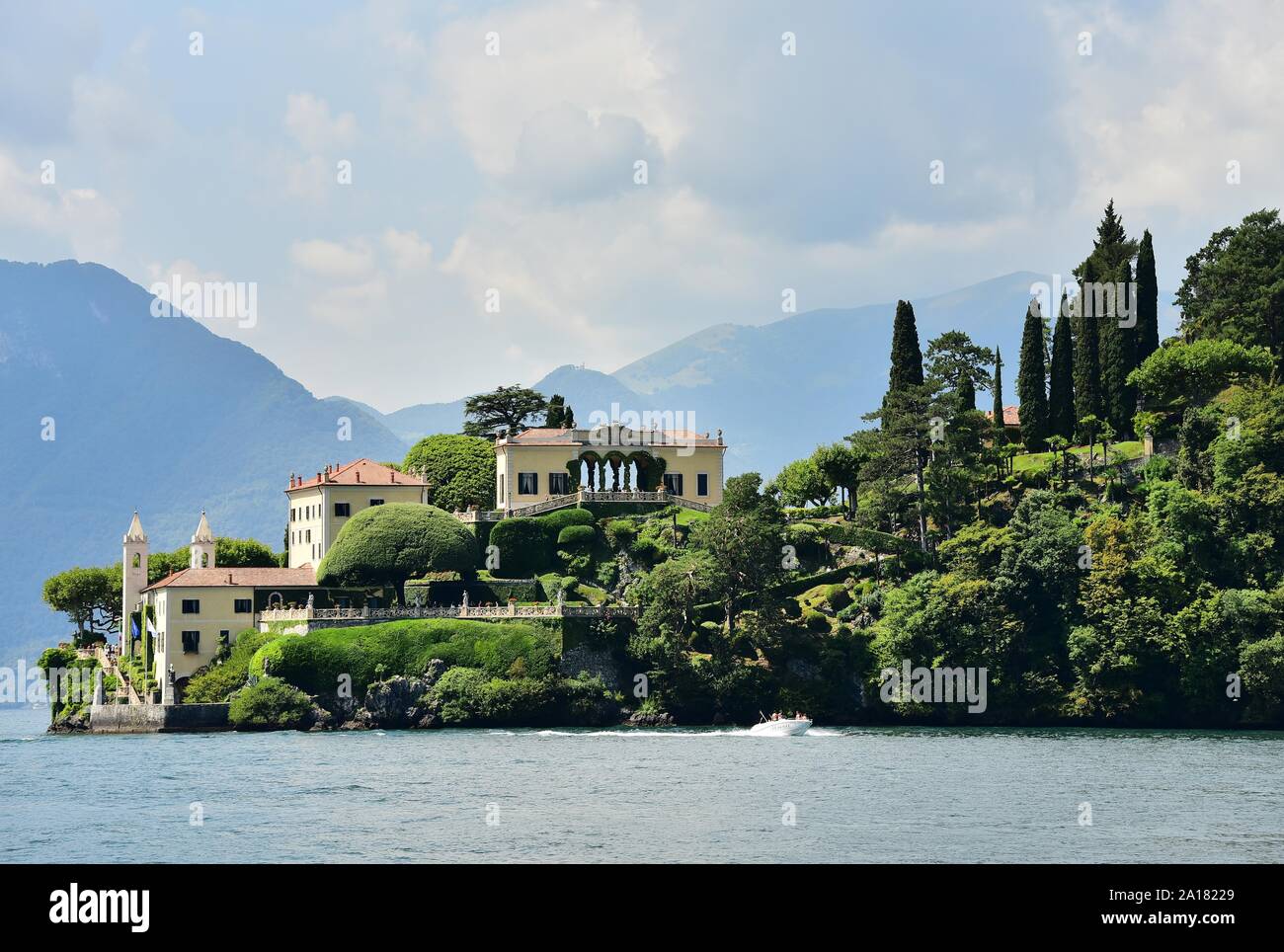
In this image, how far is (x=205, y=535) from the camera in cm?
9825

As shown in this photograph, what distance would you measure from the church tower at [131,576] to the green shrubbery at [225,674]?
10691mm

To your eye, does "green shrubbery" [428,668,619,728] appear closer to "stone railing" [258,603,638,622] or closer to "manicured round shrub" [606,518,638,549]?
"stone railing" [258,603,638,622]

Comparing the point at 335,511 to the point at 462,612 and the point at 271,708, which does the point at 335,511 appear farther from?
the point at 271,708

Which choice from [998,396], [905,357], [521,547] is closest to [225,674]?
[521,547]

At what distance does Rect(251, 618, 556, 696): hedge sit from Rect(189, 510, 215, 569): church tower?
539 inches

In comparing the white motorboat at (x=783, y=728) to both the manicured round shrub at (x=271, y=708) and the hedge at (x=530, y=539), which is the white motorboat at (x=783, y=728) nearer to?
the manicured round shrub at (x=271, y=708)

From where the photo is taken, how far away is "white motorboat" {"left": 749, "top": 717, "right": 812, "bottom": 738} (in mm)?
76819

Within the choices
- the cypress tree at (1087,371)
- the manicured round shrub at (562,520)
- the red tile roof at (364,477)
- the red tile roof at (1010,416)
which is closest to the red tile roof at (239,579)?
the red tile roof at (364,477)

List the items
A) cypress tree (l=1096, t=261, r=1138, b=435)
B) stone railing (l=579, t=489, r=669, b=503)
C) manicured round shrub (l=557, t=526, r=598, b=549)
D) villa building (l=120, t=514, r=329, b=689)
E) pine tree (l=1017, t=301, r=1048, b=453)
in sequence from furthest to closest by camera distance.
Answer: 1. stone railing (l=579, t=489, r=669, b=503)
2. pine tree (l=1017, t=301, r=1048, b=453)
3. cypress tree (l=1096, t=261, r=1138, b=435)
4. manicured round shrub (l=557, t=526, r=598, b=549)
5. villa building (l=120, t=514, r=329, b=689)

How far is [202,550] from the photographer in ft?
319

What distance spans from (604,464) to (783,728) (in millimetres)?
30853

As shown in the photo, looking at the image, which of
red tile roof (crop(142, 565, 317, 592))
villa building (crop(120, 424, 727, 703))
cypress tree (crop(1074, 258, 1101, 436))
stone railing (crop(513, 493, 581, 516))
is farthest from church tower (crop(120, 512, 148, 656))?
cypress tree (crop(1074, 258, 1101, 436))

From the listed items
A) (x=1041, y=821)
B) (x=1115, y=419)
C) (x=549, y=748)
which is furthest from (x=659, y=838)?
(x=1115, y=419)

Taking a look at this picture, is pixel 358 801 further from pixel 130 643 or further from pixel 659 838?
pixel 130 643
